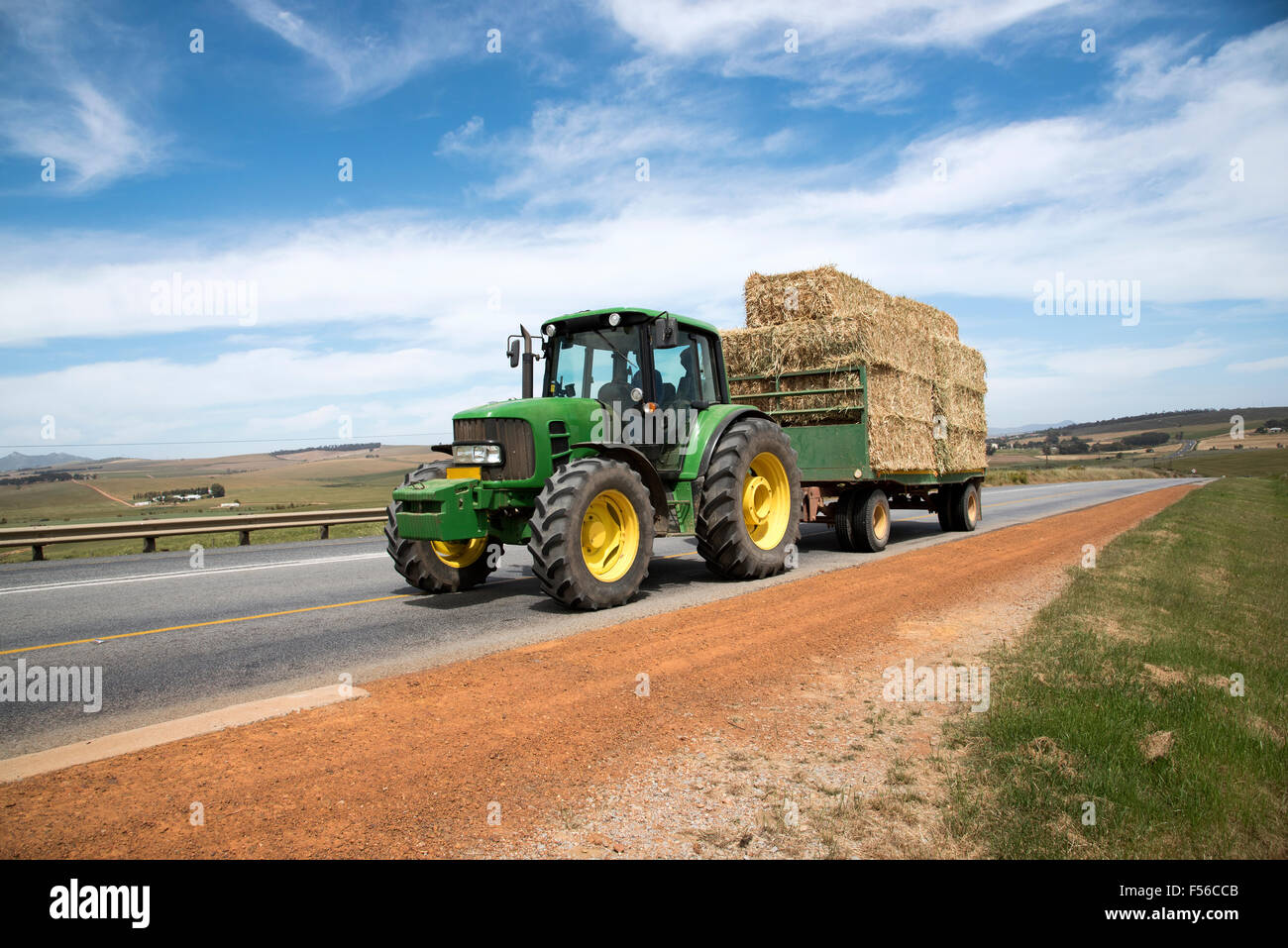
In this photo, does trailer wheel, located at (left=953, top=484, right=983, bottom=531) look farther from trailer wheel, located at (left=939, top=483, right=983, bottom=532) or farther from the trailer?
the trailer

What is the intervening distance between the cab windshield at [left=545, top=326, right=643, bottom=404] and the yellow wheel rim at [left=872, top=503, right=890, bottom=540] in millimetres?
5379

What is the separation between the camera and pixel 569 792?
11.2 ft

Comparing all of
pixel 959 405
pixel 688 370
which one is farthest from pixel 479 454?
pixel 959 405

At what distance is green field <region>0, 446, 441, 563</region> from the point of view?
17.7 m

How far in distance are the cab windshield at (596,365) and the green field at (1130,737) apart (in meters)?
4.85

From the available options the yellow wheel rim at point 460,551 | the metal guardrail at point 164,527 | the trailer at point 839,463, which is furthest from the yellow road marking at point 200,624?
the metal guardrail at point 164,527

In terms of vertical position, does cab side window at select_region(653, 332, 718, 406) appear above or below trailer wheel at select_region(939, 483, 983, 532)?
above

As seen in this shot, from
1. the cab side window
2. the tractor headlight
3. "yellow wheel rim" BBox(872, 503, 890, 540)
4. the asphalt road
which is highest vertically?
the cab side window

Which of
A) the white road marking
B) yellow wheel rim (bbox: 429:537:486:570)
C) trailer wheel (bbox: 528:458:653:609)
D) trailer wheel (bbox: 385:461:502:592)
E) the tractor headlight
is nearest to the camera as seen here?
trailer wheel (bbox: 528:458:653:609)

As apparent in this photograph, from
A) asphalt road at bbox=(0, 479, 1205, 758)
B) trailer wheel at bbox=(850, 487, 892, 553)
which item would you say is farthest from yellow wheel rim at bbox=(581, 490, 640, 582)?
trailer wheel at bbox=(850, 487, 892, 553)

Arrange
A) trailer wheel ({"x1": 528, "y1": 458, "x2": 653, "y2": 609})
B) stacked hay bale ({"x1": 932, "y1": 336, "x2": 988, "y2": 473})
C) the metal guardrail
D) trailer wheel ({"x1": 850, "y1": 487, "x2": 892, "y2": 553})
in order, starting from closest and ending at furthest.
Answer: trailer wheel ({"x1": 528, "y1": 458, "x2": 653, "y2": 609}) → trailer wheel ({"x1": 850, "y1": 487, "x2": 892, "y2": 553}) → the metal guardrail → stacked hay bale ({"x1": 932, "y1": 336, "x2": 988, "y2": 473})

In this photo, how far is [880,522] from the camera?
41.0 feet

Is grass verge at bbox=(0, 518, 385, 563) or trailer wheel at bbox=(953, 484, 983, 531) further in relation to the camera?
grass verge at bbox=(0, 518, 385, 563)

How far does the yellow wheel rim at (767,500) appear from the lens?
9922 millimetres
